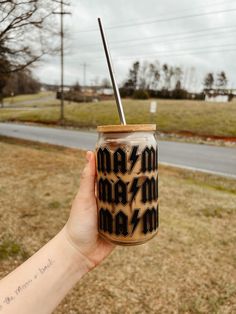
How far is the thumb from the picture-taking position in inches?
50.8

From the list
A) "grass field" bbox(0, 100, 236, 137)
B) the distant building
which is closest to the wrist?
the distant building

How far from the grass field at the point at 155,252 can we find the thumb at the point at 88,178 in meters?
1.61

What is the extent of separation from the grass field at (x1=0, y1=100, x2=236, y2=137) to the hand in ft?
55.7

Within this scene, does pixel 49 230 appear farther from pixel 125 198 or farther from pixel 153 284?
pixel 125 198

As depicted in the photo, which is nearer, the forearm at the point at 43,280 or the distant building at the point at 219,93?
the forearm at the point at 43,280

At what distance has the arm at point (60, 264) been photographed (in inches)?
44.3

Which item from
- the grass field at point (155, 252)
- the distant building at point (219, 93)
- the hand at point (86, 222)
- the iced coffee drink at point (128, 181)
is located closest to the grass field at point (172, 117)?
the distant building at point (219, 93)

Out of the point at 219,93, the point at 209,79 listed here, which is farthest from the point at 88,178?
the point at 209,79

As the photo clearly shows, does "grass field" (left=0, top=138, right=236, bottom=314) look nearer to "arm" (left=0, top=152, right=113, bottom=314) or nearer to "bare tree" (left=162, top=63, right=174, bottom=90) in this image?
"arm" (left=0, top=152, right=113, bottom=314)

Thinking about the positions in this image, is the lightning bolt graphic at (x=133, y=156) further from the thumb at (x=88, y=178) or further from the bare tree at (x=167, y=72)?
the bare tree at (x=167, y=72)

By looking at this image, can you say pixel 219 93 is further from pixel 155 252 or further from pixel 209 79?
pixel 209 79

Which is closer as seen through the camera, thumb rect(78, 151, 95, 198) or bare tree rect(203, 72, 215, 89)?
thumb rect(78, 151, 95, 198)

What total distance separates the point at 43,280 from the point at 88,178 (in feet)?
1.40

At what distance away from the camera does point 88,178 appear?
1322 millimetres
